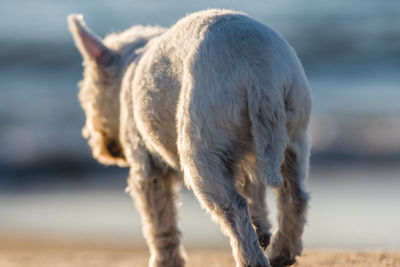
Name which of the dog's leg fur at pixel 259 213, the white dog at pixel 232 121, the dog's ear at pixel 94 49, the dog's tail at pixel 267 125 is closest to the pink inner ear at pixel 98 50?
the dog's ear at pixel 94 49

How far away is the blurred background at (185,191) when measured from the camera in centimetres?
825

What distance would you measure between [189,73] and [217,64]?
0.61 feet

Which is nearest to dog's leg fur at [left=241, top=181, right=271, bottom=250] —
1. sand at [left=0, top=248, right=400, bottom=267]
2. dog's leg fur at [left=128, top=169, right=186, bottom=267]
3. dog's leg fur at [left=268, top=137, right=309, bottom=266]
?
dog's leg fur at [left=268, top=137, right=309, bottom=266]

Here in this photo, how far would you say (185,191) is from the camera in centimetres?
968

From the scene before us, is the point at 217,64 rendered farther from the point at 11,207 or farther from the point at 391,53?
the point at 391,53

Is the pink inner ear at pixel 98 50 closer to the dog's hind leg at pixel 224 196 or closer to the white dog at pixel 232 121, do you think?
the white dog at pixel 232 121

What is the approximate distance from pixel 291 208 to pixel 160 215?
1.29 metres

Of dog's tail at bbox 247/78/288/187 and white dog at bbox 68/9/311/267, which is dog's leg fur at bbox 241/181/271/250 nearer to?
white dog at bbox 68/9/311/267

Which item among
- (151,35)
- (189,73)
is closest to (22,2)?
(151,35)

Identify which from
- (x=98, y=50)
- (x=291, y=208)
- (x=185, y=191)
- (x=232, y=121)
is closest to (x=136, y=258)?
(x=98, y=50)

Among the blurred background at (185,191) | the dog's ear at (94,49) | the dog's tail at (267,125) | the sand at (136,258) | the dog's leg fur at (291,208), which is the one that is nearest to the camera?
the dog's tail at (267,125)

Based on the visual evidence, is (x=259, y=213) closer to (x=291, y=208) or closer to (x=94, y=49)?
(x=291, y=208)

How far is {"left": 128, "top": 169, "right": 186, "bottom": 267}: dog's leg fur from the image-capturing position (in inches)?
212

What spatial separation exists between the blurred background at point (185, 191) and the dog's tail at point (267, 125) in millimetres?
3417
